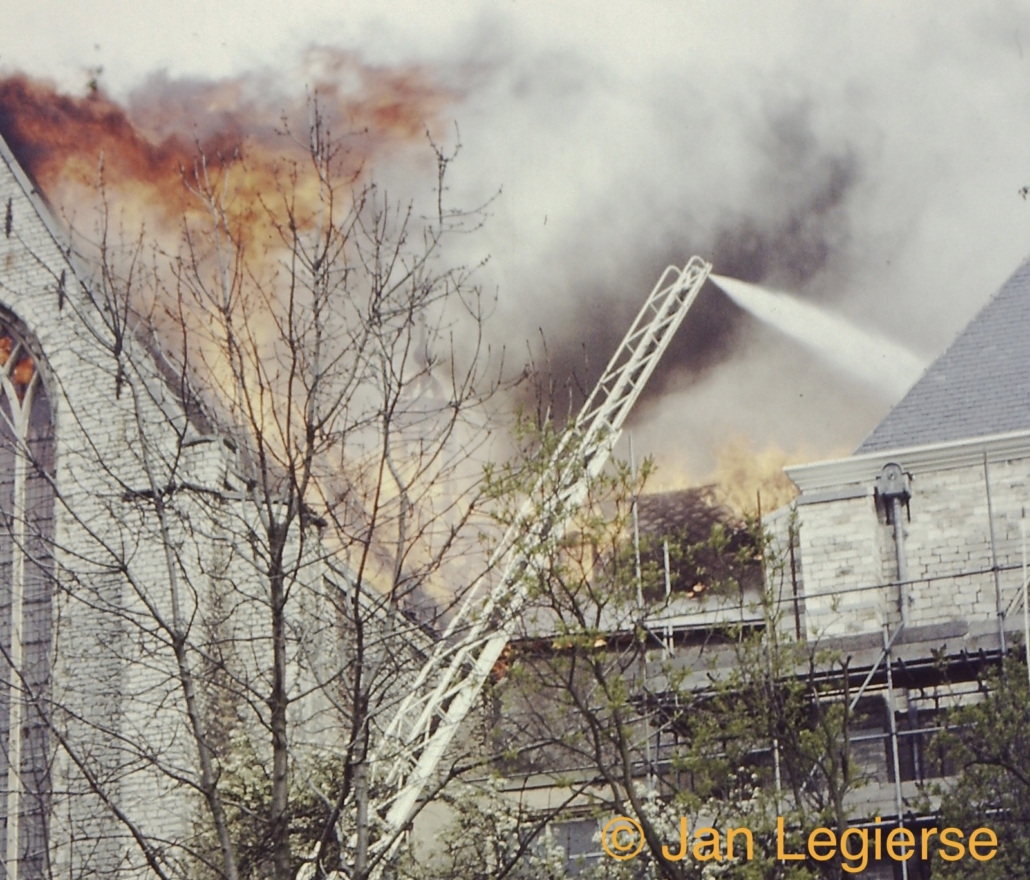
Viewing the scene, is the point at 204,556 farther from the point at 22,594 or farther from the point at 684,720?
the point at 684,720

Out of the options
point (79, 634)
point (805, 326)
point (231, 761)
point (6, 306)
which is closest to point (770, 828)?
point (231, 761)

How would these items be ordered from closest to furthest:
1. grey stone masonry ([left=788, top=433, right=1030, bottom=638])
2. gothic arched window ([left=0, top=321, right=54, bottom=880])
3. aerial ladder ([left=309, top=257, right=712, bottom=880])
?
aerial ladder ([left=309, top=257, right=712, bottom=880])
gothic arched window ([left=0, top=321, right=54, bottom=880])
grey stone masonry ([left=788, top=433, right=1030, bottom=638])

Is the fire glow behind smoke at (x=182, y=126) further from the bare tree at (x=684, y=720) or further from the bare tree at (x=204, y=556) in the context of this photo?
the bare tree at (x=684, y=720)

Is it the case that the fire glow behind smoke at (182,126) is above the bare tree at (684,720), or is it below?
above

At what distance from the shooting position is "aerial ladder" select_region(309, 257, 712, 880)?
9.48 meters

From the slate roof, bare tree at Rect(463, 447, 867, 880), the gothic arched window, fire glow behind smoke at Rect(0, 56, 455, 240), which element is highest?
fire glow behind smoke at Rect(0, 56, 455, 240)

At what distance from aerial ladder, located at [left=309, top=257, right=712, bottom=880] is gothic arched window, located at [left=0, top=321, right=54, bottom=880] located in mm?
3292

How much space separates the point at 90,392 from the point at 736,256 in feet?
22.5

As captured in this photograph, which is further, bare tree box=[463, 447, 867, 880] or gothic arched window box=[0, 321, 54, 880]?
gothic arched window box=[0, 321, 54, 880]

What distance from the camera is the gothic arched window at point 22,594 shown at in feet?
48.5

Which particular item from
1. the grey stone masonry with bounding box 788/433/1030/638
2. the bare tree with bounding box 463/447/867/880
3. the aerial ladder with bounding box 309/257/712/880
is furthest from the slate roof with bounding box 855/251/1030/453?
the bare tree with bounding box 463/447/867/880

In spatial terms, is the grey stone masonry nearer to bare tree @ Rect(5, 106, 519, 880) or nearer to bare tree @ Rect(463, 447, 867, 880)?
bare tree @ Rect(463, 447, 867, 880)

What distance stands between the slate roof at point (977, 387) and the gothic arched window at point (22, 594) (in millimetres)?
7934

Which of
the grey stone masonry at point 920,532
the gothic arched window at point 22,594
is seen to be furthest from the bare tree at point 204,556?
the grey stone masonry at point 920,532
